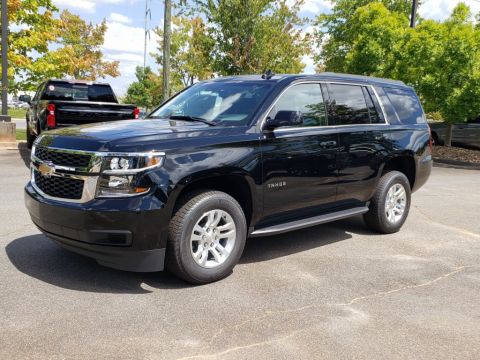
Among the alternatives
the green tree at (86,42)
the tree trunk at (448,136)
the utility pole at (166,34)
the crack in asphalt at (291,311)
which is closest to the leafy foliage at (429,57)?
the tree trunk at (448,136)

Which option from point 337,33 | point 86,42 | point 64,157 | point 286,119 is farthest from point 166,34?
point 86,42

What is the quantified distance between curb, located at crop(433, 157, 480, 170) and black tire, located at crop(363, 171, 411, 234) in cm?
950

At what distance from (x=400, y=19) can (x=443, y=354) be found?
825 inches

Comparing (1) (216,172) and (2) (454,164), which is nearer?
(1) (216,172)

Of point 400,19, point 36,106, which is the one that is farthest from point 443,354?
point 400,19

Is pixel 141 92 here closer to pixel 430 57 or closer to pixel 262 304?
pixel 430 57

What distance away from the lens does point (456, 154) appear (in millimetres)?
16547

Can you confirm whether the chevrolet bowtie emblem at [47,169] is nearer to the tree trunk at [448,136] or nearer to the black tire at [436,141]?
the tree trunk at [448,136]

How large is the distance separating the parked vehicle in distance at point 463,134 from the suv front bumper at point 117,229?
54.8 feet

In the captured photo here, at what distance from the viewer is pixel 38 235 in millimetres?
5438

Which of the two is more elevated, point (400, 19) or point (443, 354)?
point (400, 19)

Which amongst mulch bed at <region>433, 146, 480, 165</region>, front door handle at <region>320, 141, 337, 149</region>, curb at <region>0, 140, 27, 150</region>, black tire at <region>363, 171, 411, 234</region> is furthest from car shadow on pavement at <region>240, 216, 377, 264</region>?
curb at <region>0, 140, 27, 150</region>

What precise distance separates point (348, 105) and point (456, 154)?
41.3 ft

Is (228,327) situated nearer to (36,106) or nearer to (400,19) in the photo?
(36,106)
